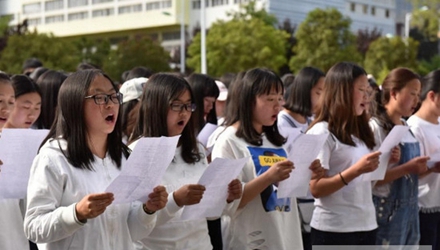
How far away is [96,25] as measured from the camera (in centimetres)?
7194

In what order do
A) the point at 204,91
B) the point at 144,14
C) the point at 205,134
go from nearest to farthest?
the point at 205,134 → the point at 204,91 → the point at 144,14

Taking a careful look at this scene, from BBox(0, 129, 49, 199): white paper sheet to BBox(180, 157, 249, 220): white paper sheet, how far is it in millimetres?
762

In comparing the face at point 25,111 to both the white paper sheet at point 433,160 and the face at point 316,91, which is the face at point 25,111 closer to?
the face at point 316,91

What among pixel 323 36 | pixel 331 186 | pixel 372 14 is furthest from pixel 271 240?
pixel 372 14

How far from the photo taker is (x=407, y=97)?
5609mm

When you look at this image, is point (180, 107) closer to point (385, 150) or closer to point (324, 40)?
point (385, 150)

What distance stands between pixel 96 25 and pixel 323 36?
37709mm

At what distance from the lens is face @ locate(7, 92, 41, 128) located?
15.9 feet

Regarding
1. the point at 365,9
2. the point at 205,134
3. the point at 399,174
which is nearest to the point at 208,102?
the point at 205,134

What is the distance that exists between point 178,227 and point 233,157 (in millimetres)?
622

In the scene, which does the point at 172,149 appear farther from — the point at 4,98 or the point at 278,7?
the point at 278,7

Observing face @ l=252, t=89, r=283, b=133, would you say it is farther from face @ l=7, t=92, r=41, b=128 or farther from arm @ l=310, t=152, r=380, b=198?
face @ l=7, t=92, r=41, b=128

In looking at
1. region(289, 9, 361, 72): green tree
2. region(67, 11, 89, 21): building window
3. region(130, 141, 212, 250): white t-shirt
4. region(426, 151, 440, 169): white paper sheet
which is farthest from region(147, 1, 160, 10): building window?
region(130, 141, 212, 250): white t-shirt

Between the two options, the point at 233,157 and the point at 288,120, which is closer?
the point at 233,157
